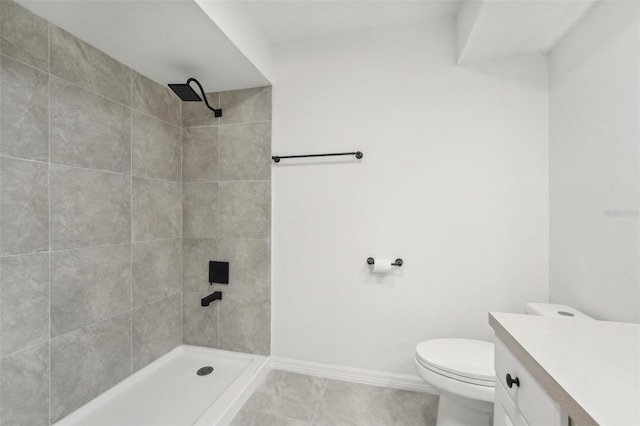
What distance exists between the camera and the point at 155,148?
1.78 metres

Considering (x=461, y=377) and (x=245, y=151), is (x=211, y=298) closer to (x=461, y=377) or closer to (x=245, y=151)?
(x=245, y=151)

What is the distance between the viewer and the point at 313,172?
5.94 ft

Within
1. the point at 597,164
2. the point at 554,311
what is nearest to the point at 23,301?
the point at 554,311

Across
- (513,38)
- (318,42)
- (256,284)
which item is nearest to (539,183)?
(513,38)

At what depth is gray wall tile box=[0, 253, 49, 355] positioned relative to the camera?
3.56 ft

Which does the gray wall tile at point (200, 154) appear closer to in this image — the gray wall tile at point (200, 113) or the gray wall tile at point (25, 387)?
the gray wall tile at point (200, 113)

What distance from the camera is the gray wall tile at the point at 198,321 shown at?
196 cm

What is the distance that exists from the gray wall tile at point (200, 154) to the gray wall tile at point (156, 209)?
151 mm

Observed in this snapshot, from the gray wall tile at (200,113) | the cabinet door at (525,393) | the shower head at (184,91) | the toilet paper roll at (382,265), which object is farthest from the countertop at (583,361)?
the gray wall tile at (200,113)

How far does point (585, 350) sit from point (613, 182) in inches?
34.2

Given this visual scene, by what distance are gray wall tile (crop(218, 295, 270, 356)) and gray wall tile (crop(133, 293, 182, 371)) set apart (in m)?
0.33

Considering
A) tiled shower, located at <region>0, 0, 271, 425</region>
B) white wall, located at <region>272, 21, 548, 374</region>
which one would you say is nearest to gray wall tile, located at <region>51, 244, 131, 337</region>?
tiled shower, located at <region>0, 0, 271, 425</region>

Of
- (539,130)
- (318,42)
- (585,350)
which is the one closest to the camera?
(585,350)

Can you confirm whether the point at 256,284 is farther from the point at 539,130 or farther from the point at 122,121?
the point at 539,130
